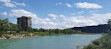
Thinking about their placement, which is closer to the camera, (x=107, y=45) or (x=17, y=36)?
(x=107, y=45)

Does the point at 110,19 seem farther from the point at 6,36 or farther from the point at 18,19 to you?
the point at 18,19

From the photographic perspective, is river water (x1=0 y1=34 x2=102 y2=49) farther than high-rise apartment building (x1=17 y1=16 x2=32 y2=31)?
No

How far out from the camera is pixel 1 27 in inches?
3125

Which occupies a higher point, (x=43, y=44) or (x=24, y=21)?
(x=24, y=21)

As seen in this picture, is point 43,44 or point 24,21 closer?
point 43,44

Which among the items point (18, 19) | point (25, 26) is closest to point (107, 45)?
point (25, 26)

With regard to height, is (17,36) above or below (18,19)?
below

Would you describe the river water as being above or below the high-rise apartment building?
below

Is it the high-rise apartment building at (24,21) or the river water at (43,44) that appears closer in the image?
the river water at (43,44)

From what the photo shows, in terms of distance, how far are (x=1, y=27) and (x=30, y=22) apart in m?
92.5

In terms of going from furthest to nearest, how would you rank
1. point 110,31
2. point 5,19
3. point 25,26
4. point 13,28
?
point 25,26 < point 13,28 < point 5,19 < point 110,31

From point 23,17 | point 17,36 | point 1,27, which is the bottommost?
point 17,36

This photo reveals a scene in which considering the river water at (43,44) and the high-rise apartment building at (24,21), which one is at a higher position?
the high-rise apartment building at (24,21)

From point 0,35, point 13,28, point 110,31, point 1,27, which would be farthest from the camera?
point 13,28
